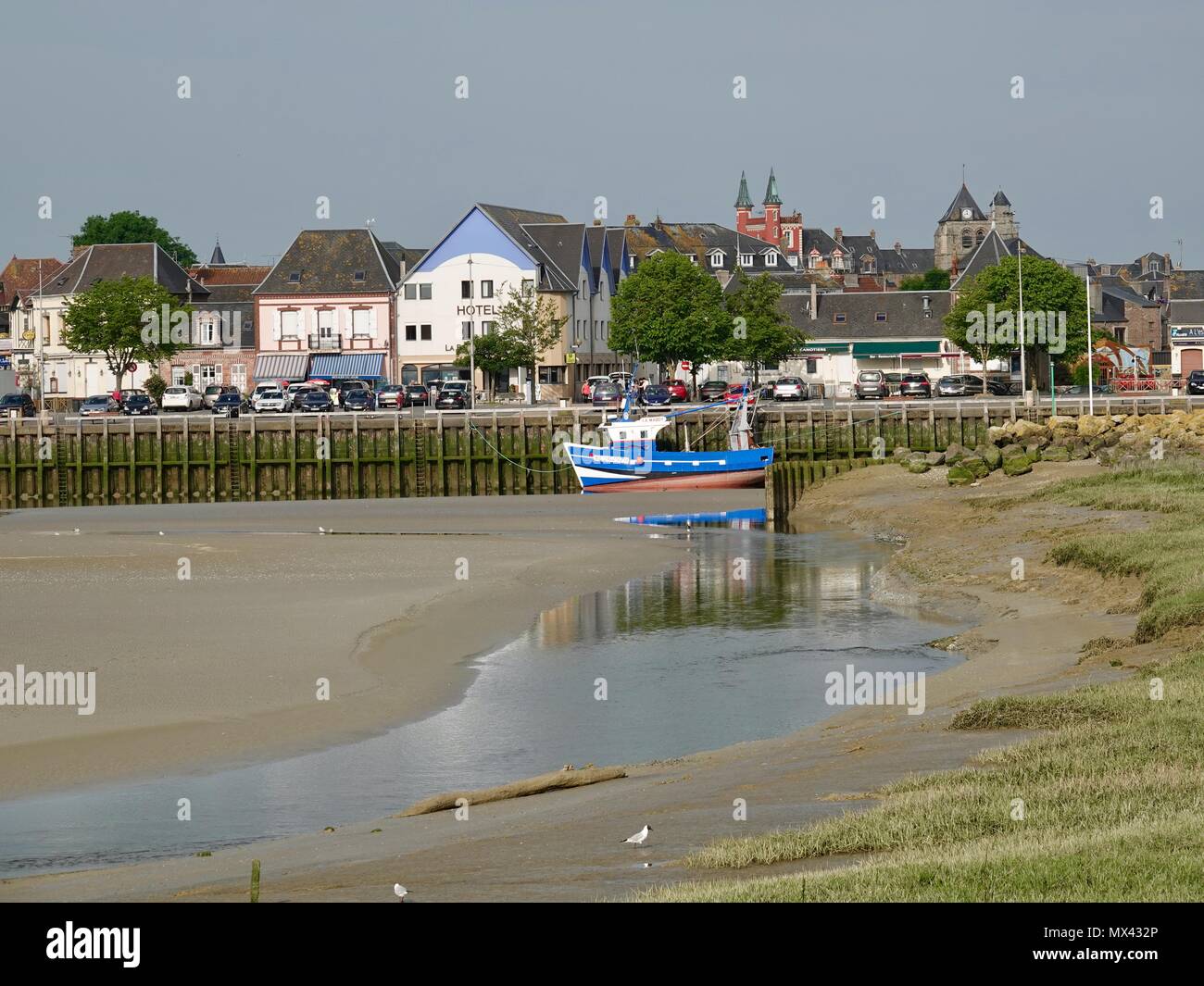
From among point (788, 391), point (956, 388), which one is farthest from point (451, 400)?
point (956, 388)

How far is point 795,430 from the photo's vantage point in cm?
7119

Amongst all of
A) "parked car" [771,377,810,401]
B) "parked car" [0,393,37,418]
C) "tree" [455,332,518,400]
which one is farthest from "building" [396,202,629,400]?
"parked car" [0,393,37,418]

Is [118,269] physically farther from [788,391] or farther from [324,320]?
[788,391]

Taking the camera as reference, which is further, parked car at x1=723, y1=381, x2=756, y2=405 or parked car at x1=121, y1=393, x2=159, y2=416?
parked car at x1=121, y1=393, x2=159, y2=416

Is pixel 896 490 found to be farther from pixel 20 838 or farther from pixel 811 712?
pixel 20 838

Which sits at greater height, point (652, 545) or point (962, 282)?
point (962, 282)

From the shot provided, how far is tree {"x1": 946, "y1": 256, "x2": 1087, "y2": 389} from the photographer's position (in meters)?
100

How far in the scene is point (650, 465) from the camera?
6519 cm

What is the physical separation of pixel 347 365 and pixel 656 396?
30.1 meters

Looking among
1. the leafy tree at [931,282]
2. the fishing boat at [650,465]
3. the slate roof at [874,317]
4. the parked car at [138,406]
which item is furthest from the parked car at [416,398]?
the leafy tree at [931,282]

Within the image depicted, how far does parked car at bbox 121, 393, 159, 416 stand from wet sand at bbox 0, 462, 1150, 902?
225 ft

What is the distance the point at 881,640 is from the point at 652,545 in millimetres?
18204

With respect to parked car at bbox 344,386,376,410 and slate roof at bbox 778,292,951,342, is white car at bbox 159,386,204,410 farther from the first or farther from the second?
slate roof at bbox 778,292,951,342
